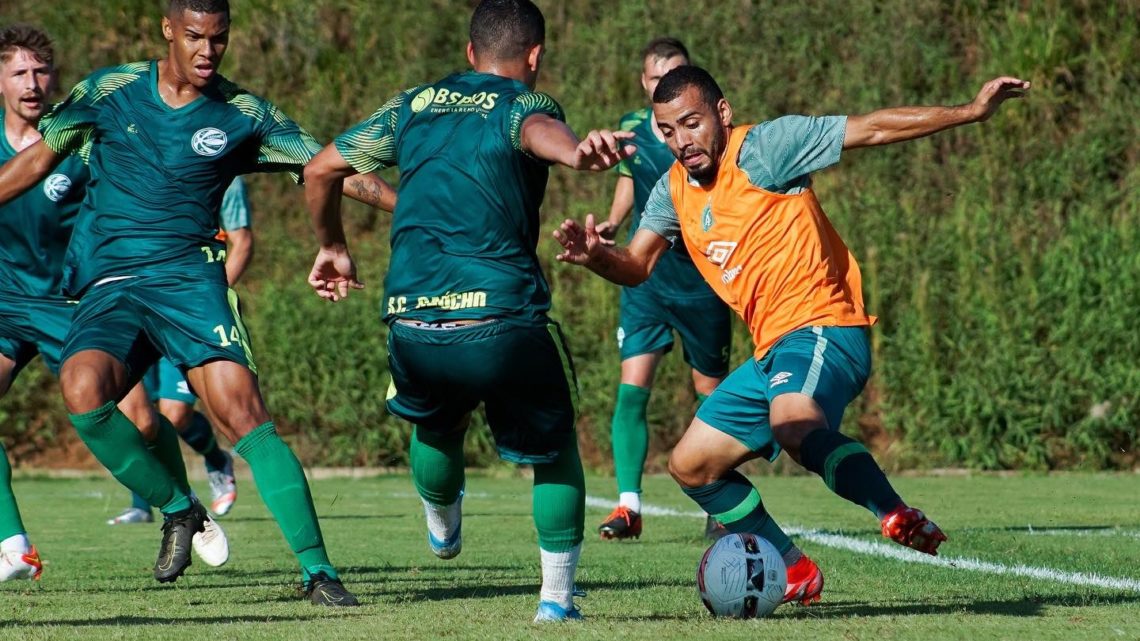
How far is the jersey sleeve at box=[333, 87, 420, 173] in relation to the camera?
559 centimetres

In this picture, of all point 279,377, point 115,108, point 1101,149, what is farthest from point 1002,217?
point 115,108

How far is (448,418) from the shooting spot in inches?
229

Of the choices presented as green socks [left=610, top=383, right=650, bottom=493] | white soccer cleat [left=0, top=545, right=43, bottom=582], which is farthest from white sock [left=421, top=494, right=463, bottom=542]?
green socks [left=610, top=383, right=650, bottom=493]

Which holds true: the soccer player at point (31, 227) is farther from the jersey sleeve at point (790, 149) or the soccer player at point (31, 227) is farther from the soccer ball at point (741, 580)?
the soccer ball at point (741, 580)

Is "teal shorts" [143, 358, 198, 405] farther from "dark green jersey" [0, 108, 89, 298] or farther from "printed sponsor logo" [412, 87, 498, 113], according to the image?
"printed sponsor logo" [412, 87, 498, 113]

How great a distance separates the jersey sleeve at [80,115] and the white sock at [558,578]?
249 centimetres

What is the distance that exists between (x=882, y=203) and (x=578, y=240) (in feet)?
35.8

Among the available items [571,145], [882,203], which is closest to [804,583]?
[571,145]

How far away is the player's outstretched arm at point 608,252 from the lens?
5602 millimetres

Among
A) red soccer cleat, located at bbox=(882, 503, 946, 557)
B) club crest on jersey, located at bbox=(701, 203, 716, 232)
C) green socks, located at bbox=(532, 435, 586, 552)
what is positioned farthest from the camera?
club crest on jersey, located at bbox=(701, 203, 716, 232)

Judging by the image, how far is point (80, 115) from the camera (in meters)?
6.47

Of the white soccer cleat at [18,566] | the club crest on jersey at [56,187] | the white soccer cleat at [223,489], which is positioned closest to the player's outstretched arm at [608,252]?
the white soccer cleat at [18,566]

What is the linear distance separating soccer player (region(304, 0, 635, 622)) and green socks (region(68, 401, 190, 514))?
3.64 feet

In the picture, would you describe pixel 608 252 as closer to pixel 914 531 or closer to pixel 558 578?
pixel 558 578
